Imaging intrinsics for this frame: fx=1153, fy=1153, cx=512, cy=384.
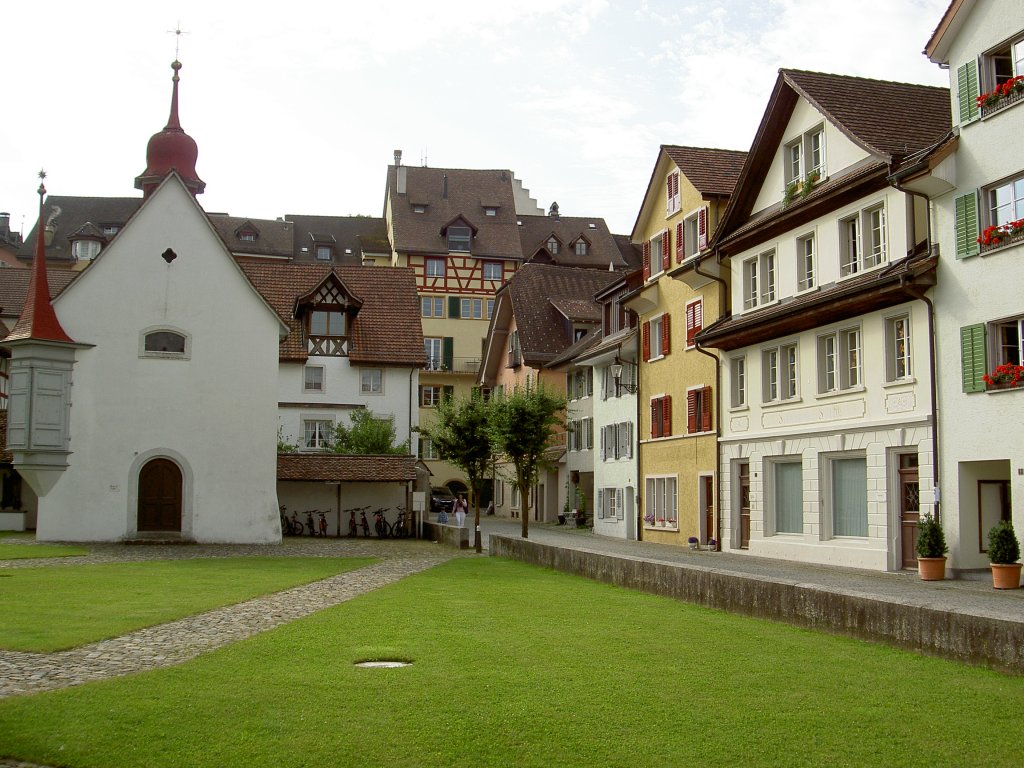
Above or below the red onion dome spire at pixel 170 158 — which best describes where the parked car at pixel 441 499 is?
below

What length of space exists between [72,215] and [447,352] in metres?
30.3

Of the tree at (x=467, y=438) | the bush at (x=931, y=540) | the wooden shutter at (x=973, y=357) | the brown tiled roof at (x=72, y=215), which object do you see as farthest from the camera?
the brown tiled roof at (x=72, y=215)

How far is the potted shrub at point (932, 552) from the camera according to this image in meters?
22.4

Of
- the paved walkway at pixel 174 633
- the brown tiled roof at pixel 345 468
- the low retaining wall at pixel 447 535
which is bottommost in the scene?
the paved walkway at pixel 174 633

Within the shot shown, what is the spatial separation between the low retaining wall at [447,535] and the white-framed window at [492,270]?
35.7 meters

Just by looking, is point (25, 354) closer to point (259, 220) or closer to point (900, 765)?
point (900, 765)

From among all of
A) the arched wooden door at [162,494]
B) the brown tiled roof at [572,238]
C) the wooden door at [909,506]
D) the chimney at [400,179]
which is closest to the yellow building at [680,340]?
the wooden door at [909,506]

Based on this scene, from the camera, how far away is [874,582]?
22391 mm

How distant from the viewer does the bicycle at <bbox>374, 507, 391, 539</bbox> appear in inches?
1761

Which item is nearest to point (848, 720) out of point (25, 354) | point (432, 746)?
point (432, 746)

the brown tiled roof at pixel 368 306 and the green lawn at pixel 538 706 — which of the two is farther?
the brown tiled roof at pixel 368 306

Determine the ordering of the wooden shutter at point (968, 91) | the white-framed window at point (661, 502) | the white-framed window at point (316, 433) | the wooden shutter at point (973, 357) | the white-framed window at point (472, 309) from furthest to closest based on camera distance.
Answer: the white-framed window at point (472, 309) < the white-framed window at point (316, 433) < the white-framed window at point (661, 502) < the wooden shutter at point (968, 91) < the wooden shutter at point (973, 357)

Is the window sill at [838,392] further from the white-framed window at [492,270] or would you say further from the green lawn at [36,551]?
the white-framed window at [492,270]

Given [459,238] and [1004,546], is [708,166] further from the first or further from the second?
[459,238]
